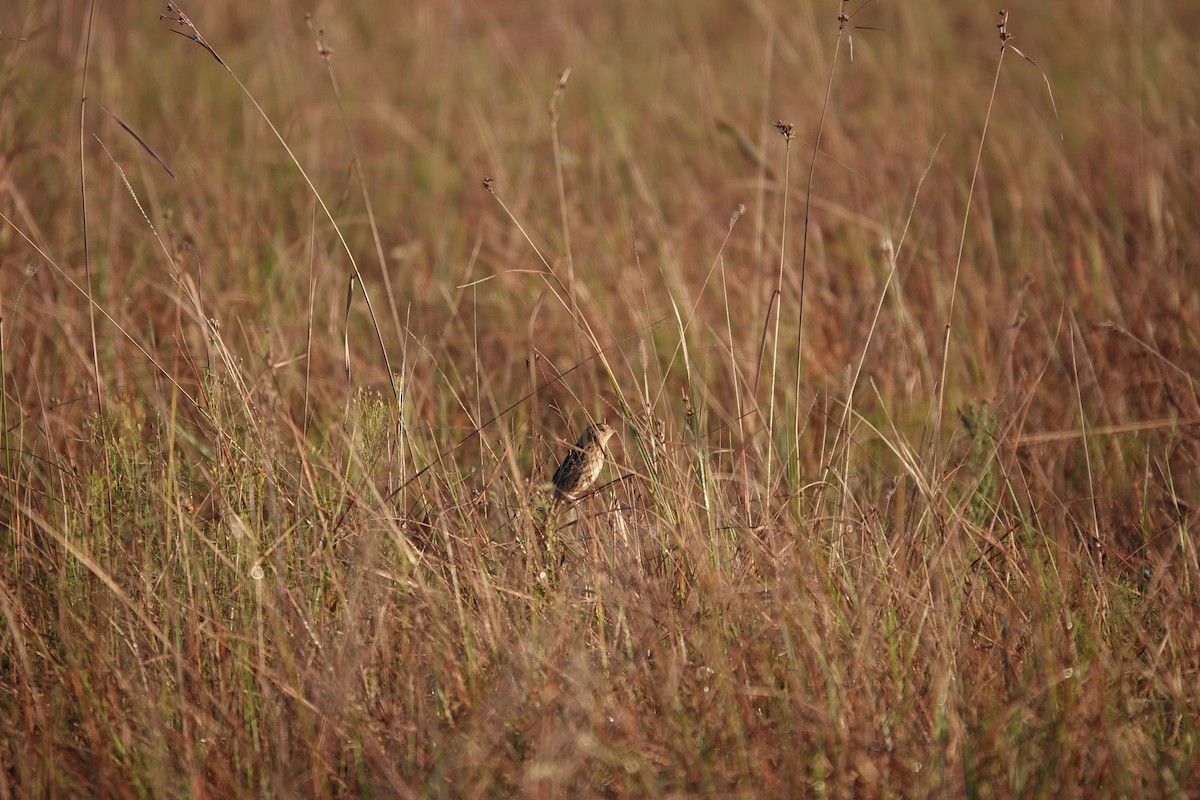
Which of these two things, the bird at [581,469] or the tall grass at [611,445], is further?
the bird at [581,469]

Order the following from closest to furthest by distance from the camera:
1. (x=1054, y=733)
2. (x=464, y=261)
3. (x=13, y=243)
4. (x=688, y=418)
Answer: (x=1054, y=733)
(x=688, y=418)
(x=13, y=243)
(x=464, y=261)

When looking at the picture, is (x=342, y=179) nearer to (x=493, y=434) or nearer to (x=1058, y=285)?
(x=493, y=434)

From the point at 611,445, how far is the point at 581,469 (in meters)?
0.83

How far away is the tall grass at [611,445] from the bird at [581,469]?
0.24 ft

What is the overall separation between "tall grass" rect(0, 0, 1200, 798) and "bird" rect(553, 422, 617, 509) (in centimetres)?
7

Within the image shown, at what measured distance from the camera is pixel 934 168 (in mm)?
4793

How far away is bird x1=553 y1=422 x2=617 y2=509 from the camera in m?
2.50

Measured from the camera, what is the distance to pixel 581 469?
8.40 ft

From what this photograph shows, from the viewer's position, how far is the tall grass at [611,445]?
73.7 inches

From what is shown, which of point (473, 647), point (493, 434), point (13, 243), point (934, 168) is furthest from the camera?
point (934, 168)

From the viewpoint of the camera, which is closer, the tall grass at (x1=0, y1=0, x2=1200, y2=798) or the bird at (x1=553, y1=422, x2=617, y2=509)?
the tall grass at (x1=0, y1=0, x2=1200, y2=798)

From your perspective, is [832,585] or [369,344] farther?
[369,344]

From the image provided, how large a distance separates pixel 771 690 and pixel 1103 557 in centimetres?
114

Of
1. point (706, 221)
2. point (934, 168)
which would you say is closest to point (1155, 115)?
point (934, 168)
